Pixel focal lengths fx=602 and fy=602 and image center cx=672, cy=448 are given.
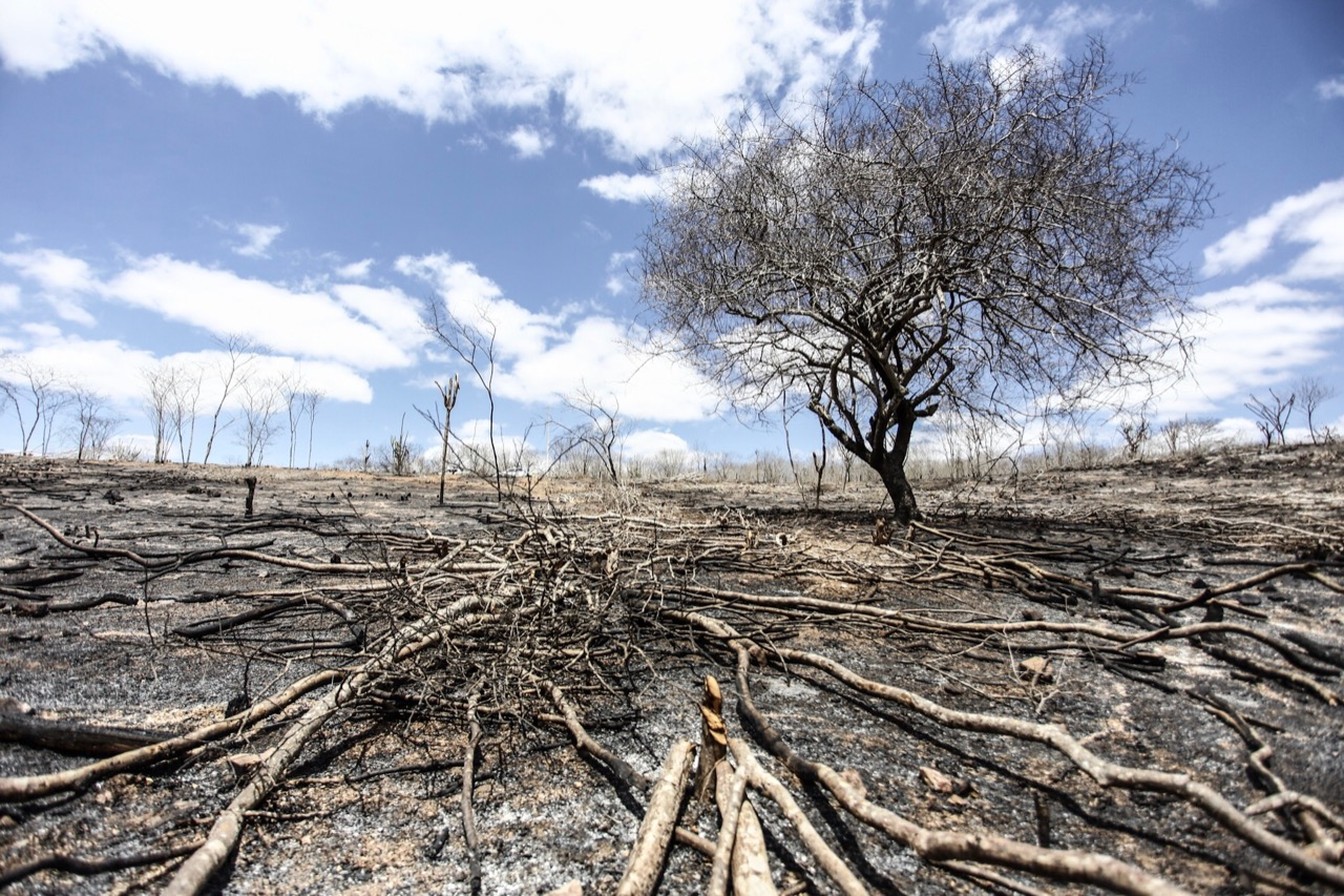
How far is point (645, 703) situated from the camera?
7.98 ft

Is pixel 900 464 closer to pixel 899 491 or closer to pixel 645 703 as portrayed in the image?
pixel 899 491

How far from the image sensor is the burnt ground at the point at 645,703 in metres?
1.50

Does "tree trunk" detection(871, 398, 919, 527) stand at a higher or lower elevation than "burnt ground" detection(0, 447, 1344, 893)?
higher

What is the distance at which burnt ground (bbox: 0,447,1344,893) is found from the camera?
4.92 ft

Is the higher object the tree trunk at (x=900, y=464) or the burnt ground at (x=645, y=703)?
the tree trunk at (x=900, y=464)

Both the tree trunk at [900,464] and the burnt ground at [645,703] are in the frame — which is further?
the tree trunk at [900,464]

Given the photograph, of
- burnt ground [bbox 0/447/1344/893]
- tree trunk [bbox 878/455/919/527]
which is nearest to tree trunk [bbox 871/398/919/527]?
tree trunk [bbox 878/455/919/527]

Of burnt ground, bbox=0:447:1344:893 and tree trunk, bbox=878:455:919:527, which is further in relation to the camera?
tree trunk, bbox=878:455:919:527

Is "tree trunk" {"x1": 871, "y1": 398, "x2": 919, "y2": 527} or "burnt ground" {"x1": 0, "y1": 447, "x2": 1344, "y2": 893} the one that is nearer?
"burnt ground" {"x1": 0, "y1": 447, "x2": 1344, "y2": 893}

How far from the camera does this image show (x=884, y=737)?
2158 millimetres

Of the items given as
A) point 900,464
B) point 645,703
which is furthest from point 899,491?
point 645,703

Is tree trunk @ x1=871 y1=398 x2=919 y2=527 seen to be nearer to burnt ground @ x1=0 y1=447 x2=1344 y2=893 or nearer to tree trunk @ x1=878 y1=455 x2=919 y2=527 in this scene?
tree trunk @ x1=878 y1=455 x2=919 y2=527

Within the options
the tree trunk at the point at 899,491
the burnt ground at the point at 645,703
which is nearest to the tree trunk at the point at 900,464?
the tree trunk at the point at 899,491

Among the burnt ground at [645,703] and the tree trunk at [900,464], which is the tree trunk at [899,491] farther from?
the burnt ground at [645,703]
